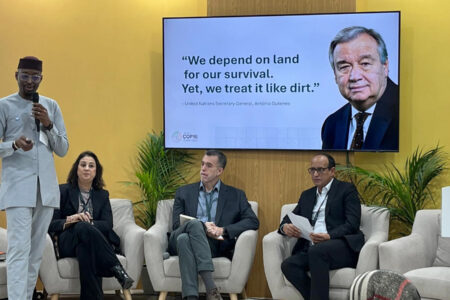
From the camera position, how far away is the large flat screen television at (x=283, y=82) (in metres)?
6.85

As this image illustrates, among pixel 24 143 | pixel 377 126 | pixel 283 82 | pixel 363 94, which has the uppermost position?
pixel 283 82

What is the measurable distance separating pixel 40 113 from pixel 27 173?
453mm

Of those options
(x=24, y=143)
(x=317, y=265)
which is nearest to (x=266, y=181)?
(x=317, y=265)

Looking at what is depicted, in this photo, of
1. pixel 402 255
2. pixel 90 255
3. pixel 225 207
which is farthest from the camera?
pixel 225 207

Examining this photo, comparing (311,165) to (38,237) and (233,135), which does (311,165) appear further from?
(38,237)

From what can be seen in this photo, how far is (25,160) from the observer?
17.4ft

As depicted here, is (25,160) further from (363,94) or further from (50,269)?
(363,94)

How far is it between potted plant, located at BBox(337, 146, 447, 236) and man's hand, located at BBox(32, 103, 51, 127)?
275 cm

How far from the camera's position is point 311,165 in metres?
6.48

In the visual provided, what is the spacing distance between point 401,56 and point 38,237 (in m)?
3.64

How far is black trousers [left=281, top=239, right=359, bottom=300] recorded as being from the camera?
5926mm

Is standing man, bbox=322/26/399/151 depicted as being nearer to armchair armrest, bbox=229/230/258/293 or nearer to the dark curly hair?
armchair armrest, bbox=229/230/258/293

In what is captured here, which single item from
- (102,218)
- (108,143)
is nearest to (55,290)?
(102,218)

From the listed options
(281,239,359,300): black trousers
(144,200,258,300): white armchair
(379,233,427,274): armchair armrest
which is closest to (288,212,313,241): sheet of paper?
(281,239,359,300): black trousers
